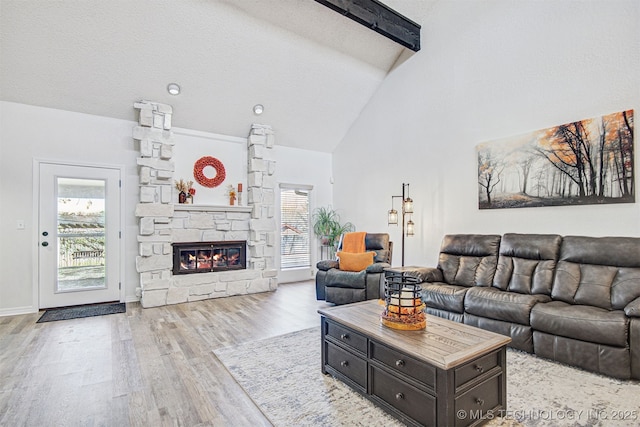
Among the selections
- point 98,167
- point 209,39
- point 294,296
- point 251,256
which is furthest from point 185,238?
point 209,39

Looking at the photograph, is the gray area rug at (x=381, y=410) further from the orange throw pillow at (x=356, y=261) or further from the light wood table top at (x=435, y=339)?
the orange throw pillow at (x=356, y=261)

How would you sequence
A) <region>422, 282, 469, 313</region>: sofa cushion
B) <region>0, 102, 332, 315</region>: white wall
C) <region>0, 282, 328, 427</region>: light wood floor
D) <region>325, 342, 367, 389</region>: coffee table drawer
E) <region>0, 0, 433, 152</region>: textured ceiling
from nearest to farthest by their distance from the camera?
<region>0, 282, 328, 427</region>: light wood floor → <region>325, 342, 367, 389</region>: coffee table drawer → <region>422, 282, 469, 313</region>: sofa cushion → <region>0, 0, 433, 152</region>: textured ceiling → <region>0, 102, 332, 315</region>: white wall

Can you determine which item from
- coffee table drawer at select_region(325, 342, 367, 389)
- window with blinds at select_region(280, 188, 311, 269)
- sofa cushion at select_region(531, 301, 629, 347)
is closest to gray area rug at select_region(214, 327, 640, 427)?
coffee table drawer at select_region(325, 342, 367, 389)

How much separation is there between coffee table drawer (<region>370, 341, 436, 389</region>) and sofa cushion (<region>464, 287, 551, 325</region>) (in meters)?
1.62

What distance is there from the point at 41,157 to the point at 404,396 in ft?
17.2

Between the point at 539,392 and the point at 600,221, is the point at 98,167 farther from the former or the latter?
the point at 600,221

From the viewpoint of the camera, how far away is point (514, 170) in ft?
12.8

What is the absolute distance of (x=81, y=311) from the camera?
14.3ft

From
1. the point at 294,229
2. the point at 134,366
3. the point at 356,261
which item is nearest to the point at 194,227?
the point at 294,229

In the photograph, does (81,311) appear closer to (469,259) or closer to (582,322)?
(469,259)

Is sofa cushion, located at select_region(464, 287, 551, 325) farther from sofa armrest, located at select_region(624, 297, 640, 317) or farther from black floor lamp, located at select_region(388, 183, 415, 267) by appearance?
black floor lamp, located at select_region(388, 183, 415, 267)

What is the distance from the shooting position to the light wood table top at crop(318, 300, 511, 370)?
5.62 ft

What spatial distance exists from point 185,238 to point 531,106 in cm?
502

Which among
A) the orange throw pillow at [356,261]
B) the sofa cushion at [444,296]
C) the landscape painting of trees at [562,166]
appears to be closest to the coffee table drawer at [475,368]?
the sofa cushion at [444,296]
